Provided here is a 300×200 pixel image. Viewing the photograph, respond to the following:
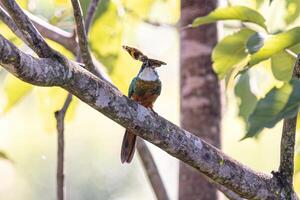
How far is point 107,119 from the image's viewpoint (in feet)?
25.3

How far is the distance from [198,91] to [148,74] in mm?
454

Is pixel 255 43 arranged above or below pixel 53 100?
above

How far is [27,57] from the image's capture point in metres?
1.53

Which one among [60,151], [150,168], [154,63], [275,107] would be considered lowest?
[150,168]

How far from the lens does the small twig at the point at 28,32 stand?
1.60 meters

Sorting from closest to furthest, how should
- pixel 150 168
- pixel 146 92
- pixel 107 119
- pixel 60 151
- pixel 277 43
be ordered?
pixel 277 43 < pixel 60 151 < pixel 146 92 < pixel 150 168 < pixel 107 119

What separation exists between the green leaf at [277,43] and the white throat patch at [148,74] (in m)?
0.29

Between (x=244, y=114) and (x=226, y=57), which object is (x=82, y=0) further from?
(x=244, y=114)

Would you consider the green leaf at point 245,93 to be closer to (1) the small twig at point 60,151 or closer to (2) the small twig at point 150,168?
(2) the small twig at point 150,168

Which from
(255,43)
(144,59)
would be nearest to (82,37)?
(144,59)

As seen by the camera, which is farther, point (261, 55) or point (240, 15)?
point (240, 15)

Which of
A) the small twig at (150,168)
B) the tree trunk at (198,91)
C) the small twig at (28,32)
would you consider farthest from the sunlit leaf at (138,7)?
the small twig at (28,32)

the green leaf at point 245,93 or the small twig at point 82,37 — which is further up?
the small twig at point 82,37

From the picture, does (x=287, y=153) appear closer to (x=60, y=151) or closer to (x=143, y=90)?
(x=143, y=90)
